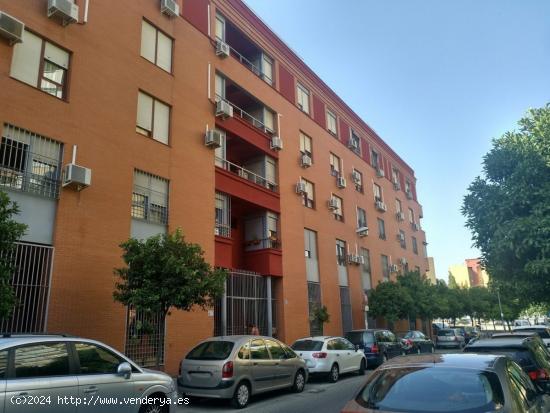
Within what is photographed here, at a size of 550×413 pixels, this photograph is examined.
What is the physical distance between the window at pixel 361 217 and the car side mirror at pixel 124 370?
2669 centimetres

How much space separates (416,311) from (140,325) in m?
23.1

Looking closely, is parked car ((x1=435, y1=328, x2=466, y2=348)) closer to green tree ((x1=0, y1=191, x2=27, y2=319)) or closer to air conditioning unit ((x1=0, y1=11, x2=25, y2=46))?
green tree ((x1=0, y1=191, x2=27, y2=319))

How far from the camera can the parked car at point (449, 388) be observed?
156 inches

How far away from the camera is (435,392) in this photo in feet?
13.7

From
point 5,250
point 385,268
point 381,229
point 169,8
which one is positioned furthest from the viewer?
point 381,229

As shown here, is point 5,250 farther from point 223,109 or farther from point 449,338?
point 449,338

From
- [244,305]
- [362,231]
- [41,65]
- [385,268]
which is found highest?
[41,65]

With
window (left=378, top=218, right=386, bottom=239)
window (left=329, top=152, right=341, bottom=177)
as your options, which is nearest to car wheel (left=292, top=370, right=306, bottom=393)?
window (left=329, top=152, right=341, bottom=177)

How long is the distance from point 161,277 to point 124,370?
16.6 feet

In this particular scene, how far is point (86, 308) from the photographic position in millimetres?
12891

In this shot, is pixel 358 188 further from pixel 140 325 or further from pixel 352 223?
pixel 140 325

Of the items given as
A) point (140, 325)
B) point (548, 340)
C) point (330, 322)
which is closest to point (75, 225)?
point (140, 325)

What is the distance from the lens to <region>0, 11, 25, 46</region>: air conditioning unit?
39.5ft

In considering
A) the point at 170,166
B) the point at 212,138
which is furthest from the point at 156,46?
the point at 170,166
